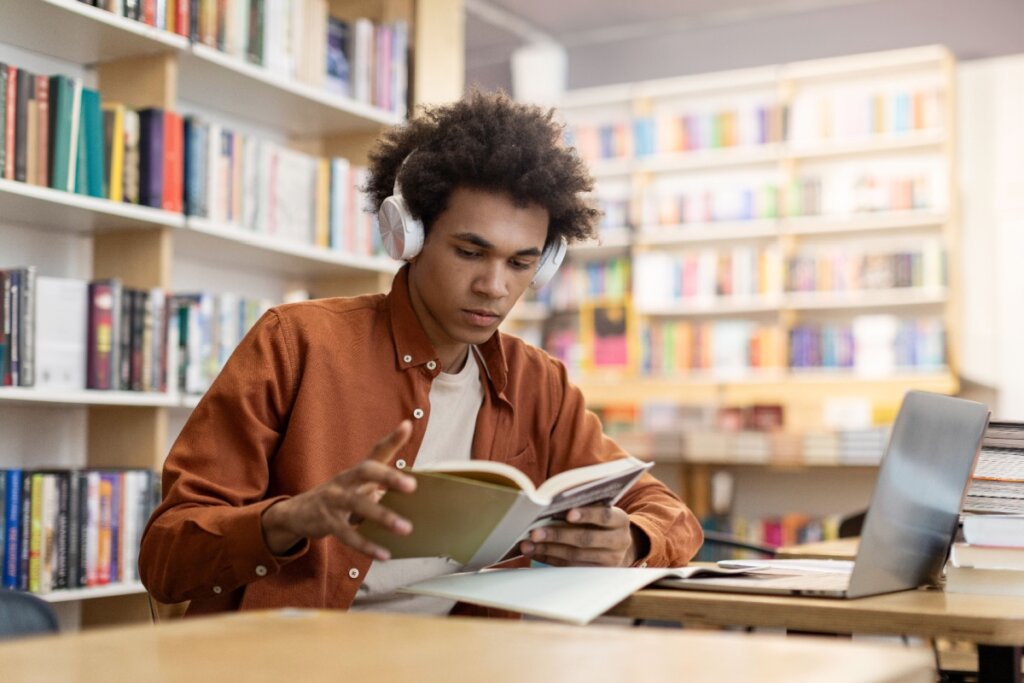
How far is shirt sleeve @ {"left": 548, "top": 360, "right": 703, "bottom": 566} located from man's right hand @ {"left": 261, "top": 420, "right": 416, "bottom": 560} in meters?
0.42

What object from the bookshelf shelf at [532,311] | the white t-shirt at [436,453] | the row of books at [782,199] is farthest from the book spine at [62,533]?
the bookshelf shelf at [532,311]

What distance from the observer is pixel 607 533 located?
1347 mm

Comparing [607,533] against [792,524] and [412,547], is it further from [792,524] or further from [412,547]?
[792,524]

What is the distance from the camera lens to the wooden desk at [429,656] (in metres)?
0.73

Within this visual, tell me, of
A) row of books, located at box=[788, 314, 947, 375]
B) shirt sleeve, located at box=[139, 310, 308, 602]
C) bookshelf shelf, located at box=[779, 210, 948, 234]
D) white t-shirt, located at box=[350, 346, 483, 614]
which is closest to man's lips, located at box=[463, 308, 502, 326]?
white t-shirt, located at box=[350, 346, 483, 614]

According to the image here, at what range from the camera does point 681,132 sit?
21.1ft

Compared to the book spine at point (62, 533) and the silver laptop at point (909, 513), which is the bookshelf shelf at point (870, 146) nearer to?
the book spine at point (62, 533)

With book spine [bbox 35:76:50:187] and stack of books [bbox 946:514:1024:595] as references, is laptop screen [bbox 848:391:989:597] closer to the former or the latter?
stack of books [bbox 946:514:1024:595]

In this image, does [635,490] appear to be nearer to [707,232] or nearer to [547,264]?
[547,264]

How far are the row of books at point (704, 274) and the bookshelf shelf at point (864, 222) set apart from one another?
178mm

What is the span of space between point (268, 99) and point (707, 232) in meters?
3.44

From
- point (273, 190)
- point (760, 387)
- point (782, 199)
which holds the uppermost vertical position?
point (782, 199)

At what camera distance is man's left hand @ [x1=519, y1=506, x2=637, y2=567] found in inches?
52.4

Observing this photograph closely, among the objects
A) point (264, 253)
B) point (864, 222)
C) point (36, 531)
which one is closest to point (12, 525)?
point (36, 531)
